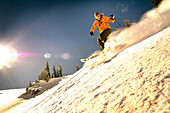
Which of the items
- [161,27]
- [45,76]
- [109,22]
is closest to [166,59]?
[161,27]

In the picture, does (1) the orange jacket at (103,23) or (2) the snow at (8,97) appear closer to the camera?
(1) the orange jacket at (103,23)

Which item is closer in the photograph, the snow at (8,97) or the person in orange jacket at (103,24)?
the person in orange jacket at (103,24)

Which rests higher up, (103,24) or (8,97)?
(103,24)

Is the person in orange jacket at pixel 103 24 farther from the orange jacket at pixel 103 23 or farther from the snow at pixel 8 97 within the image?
the snow at pixel 8 97

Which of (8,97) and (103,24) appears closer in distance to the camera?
(103,24)

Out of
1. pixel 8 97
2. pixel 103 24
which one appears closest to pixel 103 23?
pixel 103 24

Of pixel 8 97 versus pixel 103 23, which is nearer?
pixel 103 23

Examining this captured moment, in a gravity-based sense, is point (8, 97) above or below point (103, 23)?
below

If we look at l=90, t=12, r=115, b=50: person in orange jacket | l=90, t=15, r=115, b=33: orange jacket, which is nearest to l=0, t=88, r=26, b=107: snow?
l=90, t=12, r=115, b=50: person in orange jacket

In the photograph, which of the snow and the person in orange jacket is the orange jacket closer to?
the person in orange jacket

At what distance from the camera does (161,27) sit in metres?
2.34

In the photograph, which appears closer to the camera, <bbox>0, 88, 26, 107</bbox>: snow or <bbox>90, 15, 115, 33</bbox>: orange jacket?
<bbox>90, 15, 115, 33</bbox>: orange jacket

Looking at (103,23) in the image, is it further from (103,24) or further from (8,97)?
(8,97)

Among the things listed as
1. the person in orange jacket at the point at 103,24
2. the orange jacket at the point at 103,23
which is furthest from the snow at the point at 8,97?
the orange jacket at the point at 103,23
